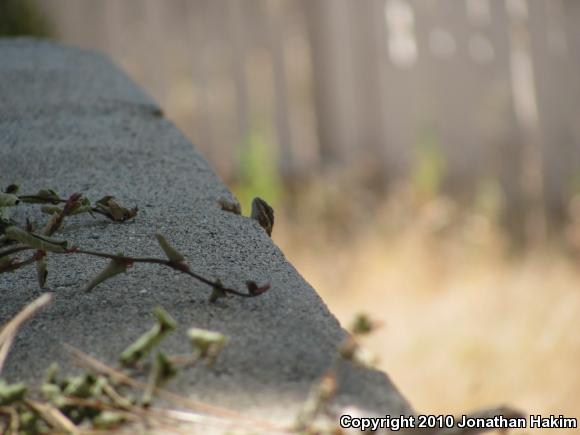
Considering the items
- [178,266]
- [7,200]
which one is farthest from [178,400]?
[7,200]

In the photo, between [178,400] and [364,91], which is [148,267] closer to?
[178,400]

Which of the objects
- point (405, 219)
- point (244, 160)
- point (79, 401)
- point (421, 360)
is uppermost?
point (244, 160)

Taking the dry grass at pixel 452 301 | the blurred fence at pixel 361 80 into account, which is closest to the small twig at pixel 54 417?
the dry grass at pixel 452 301

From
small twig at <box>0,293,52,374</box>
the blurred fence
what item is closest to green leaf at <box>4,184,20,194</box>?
small twig at <box>0,293,52,374</box>

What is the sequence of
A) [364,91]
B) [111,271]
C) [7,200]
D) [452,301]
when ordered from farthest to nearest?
[364,91] → [452,301] → [7,200] → [111,271]

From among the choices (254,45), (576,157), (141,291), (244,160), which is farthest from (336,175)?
(141,291)

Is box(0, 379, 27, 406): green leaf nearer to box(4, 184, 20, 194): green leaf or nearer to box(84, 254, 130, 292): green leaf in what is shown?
box(84, 254, 130, 292): green leaf

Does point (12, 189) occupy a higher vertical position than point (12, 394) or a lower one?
higher

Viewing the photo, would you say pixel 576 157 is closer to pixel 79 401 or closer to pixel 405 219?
pixel 405 219
